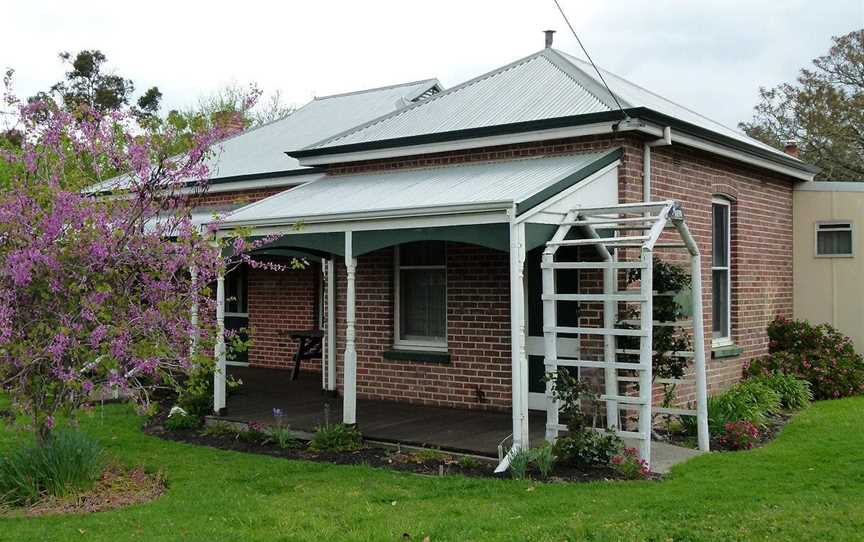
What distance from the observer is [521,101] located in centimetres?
1142

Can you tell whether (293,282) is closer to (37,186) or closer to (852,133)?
(37,186)

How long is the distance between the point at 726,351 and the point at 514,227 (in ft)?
17.1

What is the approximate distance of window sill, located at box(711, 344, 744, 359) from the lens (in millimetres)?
11781

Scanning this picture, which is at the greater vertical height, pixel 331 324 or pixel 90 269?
pixel 90 269

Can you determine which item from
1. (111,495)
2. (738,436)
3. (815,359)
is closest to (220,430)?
(111,495)

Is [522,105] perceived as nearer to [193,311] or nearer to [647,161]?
[647,161]

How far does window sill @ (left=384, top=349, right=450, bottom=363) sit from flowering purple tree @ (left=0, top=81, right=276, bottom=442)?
409cm

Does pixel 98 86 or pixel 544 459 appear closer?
pixel 544 459

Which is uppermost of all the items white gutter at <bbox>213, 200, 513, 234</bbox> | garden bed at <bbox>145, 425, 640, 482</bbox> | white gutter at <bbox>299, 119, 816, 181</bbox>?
white gutter at <bbox>299, 119, 816, 181</bbox>

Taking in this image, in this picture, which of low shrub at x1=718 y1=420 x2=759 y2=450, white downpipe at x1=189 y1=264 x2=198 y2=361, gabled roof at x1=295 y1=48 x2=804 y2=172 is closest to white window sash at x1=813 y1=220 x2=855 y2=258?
gabled roof at x1=295 y1=48 x2=804 y2=172

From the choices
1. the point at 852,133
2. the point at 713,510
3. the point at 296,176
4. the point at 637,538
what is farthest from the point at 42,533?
the point at 852,133

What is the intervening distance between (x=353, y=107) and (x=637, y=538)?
41.0 feet

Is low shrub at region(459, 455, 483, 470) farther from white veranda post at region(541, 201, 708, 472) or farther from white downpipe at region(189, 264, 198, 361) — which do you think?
white downpipe at region(189, 264, 198, 361)

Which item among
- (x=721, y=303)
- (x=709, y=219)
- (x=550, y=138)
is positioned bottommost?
(x=721, y=303)
